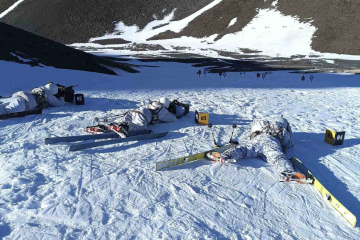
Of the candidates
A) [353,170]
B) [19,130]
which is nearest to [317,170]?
[353,170]

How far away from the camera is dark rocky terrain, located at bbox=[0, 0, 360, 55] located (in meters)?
55.9

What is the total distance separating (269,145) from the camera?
5500 millimetres

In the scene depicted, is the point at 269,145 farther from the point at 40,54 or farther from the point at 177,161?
the point at 40,54

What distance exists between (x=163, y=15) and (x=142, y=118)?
79.1 metres

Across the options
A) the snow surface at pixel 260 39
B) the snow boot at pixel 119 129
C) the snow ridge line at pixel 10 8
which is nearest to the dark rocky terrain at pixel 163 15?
the snow surface at pixel 260 39

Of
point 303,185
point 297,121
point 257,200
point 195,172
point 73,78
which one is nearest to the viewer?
point 257,200

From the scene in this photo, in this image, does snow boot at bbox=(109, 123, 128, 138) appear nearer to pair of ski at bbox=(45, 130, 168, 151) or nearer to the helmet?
pair of ski at bbox=(45, 130, 168, 151)

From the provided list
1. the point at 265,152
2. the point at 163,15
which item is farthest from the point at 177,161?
the point at 163,15

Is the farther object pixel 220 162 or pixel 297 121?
pixel 297 121

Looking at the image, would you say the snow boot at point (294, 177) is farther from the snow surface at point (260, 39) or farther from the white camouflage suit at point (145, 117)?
the snow surface at point (260, 39)

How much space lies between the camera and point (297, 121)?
29.0 feet

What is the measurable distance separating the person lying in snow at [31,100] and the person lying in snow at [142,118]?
2.54 meters

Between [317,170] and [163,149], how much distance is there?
296cm

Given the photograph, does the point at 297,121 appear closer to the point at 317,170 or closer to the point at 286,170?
the point at 317,170
